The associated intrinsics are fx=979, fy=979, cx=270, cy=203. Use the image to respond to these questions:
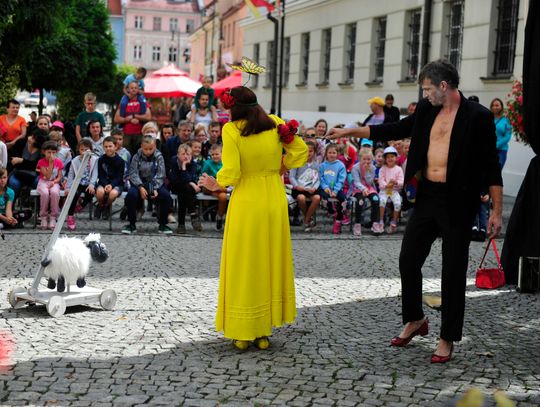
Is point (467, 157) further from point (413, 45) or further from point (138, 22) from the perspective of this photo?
point (138, 22)

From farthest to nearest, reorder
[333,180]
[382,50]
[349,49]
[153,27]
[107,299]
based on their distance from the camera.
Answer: [153,27] → [349,49] → [382,50] → [333,180] → [107,299]

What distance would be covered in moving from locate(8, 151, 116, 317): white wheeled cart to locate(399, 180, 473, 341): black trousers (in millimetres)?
2607

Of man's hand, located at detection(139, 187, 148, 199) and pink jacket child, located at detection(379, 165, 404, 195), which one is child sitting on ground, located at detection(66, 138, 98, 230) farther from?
pink jacket child, located at detection(379, 165, 404, 195)

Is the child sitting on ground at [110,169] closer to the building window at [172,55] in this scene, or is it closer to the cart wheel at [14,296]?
the cart wheel at [14,296]

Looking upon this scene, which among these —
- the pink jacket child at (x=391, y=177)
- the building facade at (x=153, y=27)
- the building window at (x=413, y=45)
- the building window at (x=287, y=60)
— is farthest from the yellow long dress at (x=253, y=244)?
the building facade at (x=153, y=27)

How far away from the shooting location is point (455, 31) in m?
23.4

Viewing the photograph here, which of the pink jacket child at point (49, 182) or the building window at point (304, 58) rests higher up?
the building window at point (304, 58)

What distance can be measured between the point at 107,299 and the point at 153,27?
119946mm

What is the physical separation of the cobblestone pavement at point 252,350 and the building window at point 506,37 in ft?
37.7

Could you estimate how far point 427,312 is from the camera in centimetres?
821

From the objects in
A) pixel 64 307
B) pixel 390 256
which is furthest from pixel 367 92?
pixel 64 307

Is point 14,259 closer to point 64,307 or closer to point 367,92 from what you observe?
point 64,307

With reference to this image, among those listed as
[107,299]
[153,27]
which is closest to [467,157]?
[107,299]

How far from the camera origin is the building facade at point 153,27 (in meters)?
124
